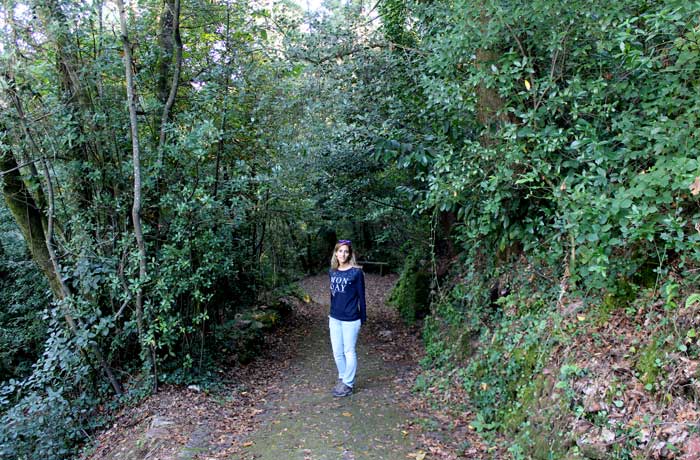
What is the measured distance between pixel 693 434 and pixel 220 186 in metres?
5.78

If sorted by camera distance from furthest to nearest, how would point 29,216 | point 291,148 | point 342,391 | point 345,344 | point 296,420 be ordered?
point 291,148, point 29,216, point 342,391, point 345,344, point 296,420

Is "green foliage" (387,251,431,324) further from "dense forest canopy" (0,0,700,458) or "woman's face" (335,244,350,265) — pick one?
"woman's face" (335,244,350,265)

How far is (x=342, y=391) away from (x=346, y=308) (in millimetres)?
1190

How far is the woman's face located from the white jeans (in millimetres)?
785

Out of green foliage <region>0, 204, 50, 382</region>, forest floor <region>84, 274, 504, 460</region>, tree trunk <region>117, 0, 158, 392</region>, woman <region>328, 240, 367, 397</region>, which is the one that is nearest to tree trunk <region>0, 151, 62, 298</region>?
tree trunk <region>117, 0, 158, 392</region>

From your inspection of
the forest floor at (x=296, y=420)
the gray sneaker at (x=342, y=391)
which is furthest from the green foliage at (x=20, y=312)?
the gray sneaker at (x=342, y=391)

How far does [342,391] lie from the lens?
19.1 feet

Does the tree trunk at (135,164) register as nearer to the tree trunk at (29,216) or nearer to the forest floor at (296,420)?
the forest floor at (296,420)

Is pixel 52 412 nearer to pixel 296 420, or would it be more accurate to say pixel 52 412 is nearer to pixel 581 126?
pixel 296 420

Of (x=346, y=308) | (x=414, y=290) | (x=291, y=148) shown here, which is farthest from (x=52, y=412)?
(x=414, y=290)

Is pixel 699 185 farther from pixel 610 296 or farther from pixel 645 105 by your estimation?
pixel 610 296

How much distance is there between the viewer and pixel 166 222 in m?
6.25

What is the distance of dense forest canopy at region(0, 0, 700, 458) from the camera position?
374 cm

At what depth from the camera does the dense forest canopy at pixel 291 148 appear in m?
3.74
